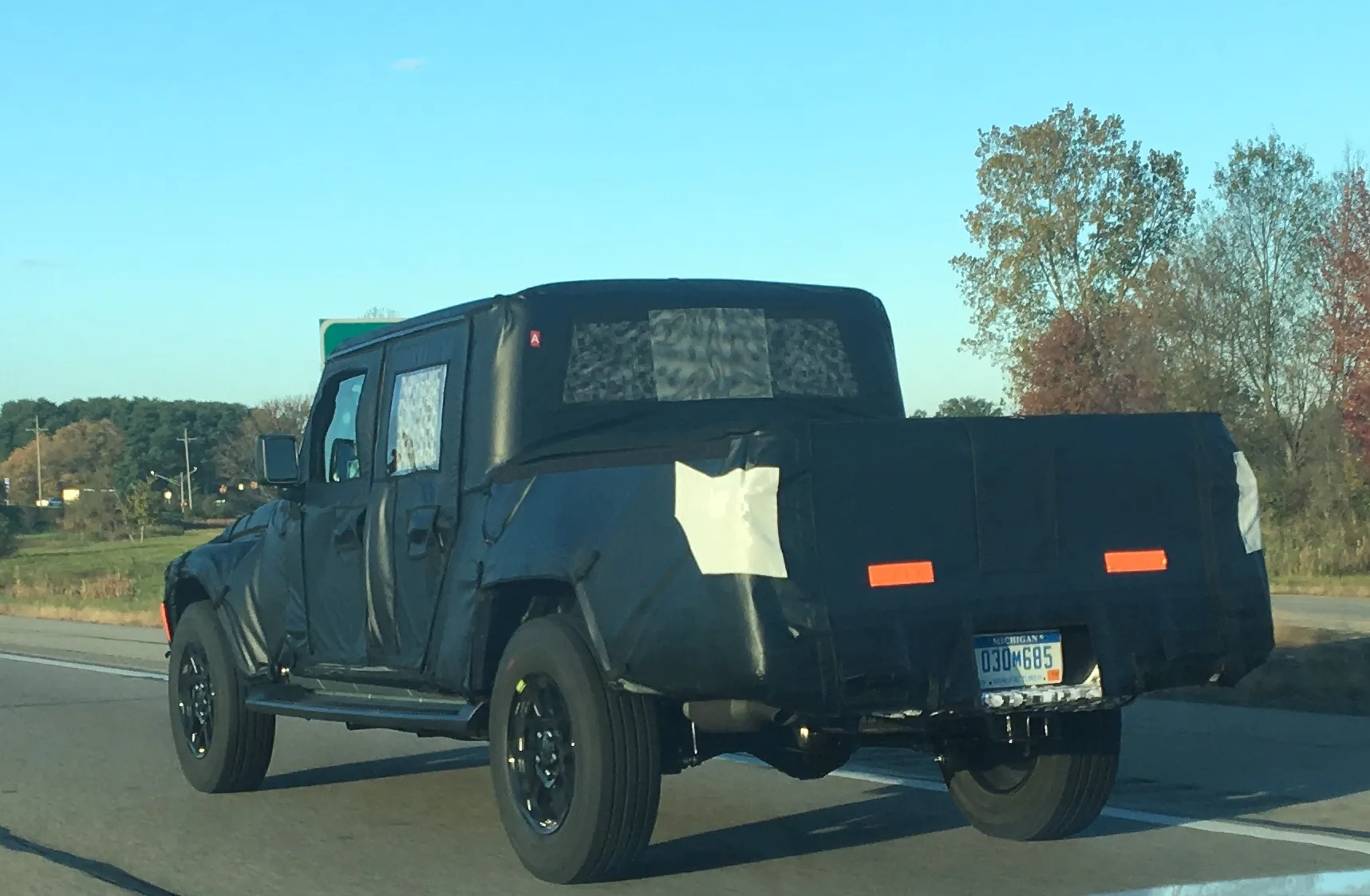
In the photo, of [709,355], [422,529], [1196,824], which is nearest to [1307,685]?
[1196,824]

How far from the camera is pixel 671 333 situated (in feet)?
26.8

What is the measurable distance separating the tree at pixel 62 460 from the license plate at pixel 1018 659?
173893 mm

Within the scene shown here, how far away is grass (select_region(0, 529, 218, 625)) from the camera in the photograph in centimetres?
3303

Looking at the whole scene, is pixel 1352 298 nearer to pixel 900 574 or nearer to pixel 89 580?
pixel 900 574

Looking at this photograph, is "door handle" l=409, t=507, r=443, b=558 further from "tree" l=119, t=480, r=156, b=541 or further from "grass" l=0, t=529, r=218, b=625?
"tree" l=119, t=480, r=156, b=541

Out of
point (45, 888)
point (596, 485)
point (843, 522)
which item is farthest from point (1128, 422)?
point (45, 888)

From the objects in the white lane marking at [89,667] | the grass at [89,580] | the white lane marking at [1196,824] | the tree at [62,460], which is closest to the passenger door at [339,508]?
the white lane marking at [1196,824]

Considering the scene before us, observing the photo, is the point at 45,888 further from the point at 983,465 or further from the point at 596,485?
the point at 983,465

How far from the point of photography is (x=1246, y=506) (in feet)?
22.1

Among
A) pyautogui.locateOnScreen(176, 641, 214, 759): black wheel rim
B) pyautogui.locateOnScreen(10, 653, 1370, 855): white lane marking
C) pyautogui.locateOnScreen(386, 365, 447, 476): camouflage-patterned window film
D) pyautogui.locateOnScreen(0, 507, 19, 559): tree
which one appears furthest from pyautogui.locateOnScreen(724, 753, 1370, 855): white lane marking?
pyautogui.locateOnScreen(0, 507, 19, 559): tree

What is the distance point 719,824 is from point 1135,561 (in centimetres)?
264

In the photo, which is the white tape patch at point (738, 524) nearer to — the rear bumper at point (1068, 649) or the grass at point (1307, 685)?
the rear bumper at point (1068, 649)

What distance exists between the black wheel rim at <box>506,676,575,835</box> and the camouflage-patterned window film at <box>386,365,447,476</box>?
54.4 inches

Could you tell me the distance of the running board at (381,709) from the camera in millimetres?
7391
